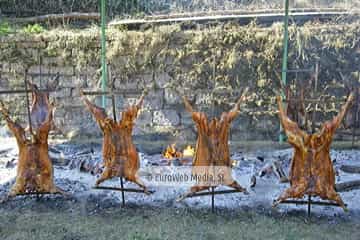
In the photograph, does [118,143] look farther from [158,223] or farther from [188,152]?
[188,152]

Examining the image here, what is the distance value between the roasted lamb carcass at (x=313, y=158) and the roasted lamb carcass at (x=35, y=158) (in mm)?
2228

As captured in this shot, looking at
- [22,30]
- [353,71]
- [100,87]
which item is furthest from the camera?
[22,30]

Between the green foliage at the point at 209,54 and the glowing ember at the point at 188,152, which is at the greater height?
the green foliage at the point at 209,54

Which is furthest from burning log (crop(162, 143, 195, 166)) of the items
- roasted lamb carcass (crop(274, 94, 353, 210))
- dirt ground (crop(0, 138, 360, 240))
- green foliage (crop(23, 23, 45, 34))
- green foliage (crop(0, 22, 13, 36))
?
green foliage (crop(0, 22, 13, 36))

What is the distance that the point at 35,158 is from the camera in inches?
158

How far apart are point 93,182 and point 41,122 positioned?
3.34 ft

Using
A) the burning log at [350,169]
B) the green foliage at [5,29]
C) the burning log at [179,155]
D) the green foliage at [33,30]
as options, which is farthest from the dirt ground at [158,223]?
the green foliage at [5,29]

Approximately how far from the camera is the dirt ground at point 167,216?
3.56 meters

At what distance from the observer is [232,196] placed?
432 cm

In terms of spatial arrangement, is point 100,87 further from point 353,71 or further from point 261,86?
point 353,71

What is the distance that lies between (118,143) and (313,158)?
178 centimetres

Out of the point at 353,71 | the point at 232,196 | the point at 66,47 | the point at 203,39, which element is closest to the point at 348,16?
the point at 353,71

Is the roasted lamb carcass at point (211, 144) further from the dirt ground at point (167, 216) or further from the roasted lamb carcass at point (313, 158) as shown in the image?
the roasted lamb carcass at point (313, 158)

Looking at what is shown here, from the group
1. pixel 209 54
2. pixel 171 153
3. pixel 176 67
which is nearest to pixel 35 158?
pixel 171 153
